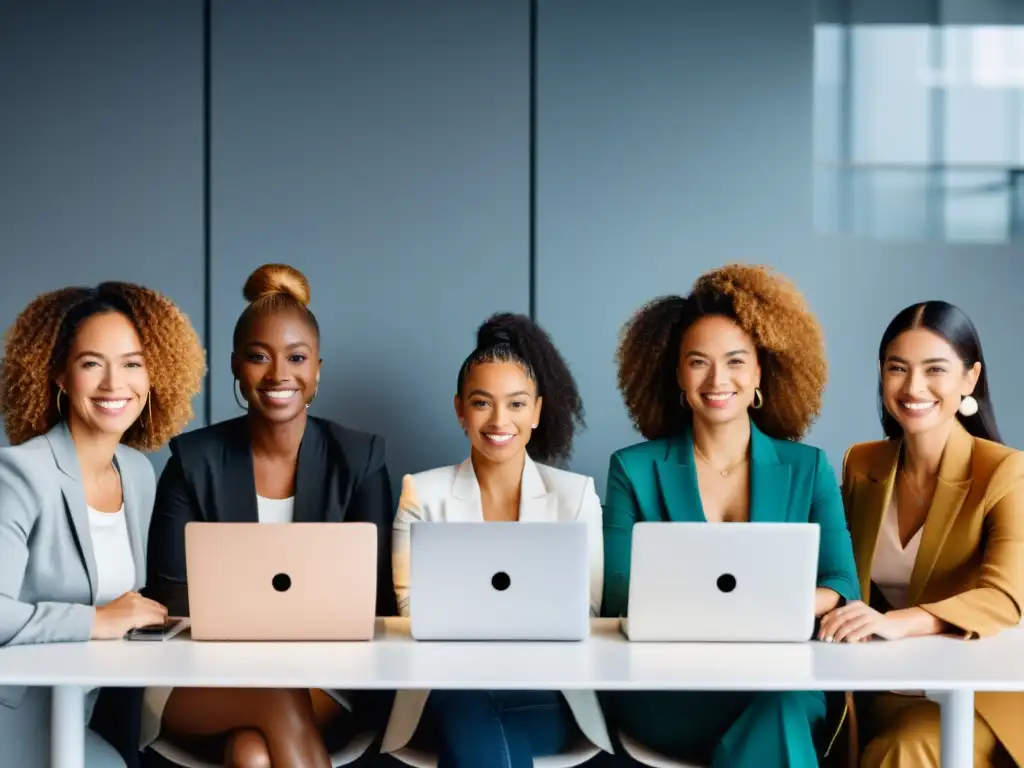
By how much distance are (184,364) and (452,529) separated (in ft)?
3.41

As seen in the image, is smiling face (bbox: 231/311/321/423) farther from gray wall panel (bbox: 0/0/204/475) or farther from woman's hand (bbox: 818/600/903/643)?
woman's hand (bbox: 818/600/903/643)

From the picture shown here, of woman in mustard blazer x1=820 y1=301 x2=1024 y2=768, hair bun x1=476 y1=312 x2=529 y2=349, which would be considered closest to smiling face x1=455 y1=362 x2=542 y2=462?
hair bun x1=476 y1=312 x2=529 y2=349

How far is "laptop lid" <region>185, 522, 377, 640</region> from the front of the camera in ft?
8.10

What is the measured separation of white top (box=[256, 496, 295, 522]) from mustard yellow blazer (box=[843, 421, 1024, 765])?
155 centimetres

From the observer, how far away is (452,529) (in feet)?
8.09

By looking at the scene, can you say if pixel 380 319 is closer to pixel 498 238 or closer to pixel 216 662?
pixel 498 238

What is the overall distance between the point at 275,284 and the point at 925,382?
1976mm

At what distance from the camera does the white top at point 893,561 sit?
122 inches

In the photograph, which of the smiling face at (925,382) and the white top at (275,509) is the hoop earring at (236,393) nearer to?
the white top at (275,509)

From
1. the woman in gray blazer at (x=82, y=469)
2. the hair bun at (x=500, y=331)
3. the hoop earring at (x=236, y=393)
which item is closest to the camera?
the woman in gray blazer at (x=82, y=469)

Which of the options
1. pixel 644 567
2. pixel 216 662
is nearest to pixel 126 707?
pixel 216 662

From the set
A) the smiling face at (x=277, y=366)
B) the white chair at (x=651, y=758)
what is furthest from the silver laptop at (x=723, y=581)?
the smiling face at (x=277, y=366)

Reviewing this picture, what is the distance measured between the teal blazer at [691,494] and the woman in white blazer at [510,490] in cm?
8

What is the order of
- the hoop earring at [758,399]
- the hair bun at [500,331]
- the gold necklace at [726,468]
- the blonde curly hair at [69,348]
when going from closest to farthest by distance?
the blonde curly hair at [69,348], the gold necklace at [726,468], the hoop earring at [758,399], the hair bun at [500,331]
